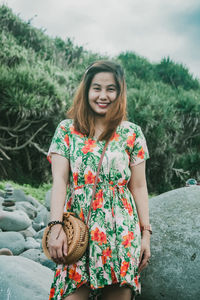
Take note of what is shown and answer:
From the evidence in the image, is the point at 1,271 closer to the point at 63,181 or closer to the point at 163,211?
the point at 63,181

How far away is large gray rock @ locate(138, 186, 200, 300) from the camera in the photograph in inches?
105

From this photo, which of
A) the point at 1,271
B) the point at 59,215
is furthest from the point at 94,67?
the point at 1,271

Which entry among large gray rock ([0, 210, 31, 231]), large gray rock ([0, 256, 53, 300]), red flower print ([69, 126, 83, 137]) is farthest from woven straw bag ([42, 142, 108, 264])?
large gray rock ([0, 210, 31, 231])

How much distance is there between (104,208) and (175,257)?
3.38ft

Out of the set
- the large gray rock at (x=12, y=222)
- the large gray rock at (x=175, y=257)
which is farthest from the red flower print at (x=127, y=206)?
the large gray rock at (x=12, y=222)

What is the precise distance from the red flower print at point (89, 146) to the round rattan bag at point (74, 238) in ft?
1.39

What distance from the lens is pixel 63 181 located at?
2.14m

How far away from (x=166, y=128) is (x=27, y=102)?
217 inches

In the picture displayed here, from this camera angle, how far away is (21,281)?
2469mm

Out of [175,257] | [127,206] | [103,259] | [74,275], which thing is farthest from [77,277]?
[175,257]

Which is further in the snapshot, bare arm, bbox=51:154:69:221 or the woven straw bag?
bare arm, bbox=51:154:69:221

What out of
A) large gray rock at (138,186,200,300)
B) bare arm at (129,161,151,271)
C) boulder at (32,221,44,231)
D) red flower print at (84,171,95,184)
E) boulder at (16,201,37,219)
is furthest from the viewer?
boulder at (16,201,37,219)

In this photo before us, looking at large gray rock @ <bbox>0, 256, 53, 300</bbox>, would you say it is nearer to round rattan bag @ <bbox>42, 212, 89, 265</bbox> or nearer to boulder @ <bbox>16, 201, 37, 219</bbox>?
round rattan bag @ <bbox>42, 212, 89, 265</bbox>

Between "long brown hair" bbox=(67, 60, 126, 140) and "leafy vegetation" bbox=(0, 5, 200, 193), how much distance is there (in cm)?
658
